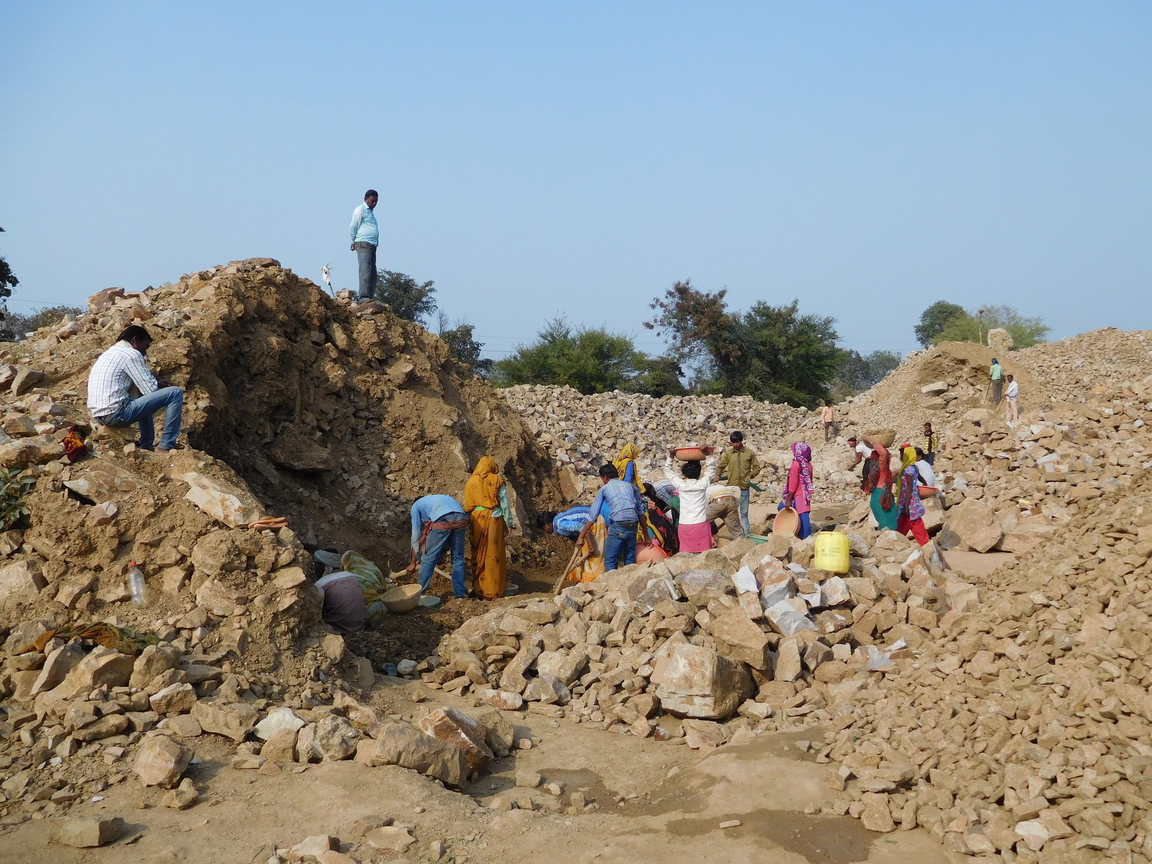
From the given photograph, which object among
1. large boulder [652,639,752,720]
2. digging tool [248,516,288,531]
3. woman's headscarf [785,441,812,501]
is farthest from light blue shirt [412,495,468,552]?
woman's headscarf [785,441,812,501]

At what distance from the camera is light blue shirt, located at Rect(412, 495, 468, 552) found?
748 cm

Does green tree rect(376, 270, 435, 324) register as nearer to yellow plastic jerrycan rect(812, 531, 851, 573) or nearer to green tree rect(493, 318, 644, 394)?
green tree rect(493, 318, 644, 394)

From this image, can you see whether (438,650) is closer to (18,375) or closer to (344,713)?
(344,713)

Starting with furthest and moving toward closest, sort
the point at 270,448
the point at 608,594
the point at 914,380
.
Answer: the point at 914,380, the point at 270,448, the point at 608,594

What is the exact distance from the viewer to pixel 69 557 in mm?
5324

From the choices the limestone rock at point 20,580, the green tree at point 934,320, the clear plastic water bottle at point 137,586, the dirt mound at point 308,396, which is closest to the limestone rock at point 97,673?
the clear plastic water bottle at point 137,586

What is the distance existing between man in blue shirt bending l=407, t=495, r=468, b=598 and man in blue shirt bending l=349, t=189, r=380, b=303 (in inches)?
167

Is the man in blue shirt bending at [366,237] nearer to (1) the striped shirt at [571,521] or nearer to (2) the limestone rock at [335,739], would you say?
(1) the striped shirt at [571,521]

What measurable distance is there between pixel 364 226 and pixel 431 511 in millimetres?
4460

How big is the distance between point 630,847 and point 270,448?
6.64m

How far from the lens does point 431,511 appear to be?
7.59m

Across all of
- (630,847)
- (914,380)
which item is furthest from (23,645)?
(914,380)

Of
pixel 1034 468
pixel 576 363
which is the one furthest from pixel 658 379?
pixel 1034 468

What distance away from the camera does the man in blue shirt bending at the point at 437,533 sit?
749 cm
